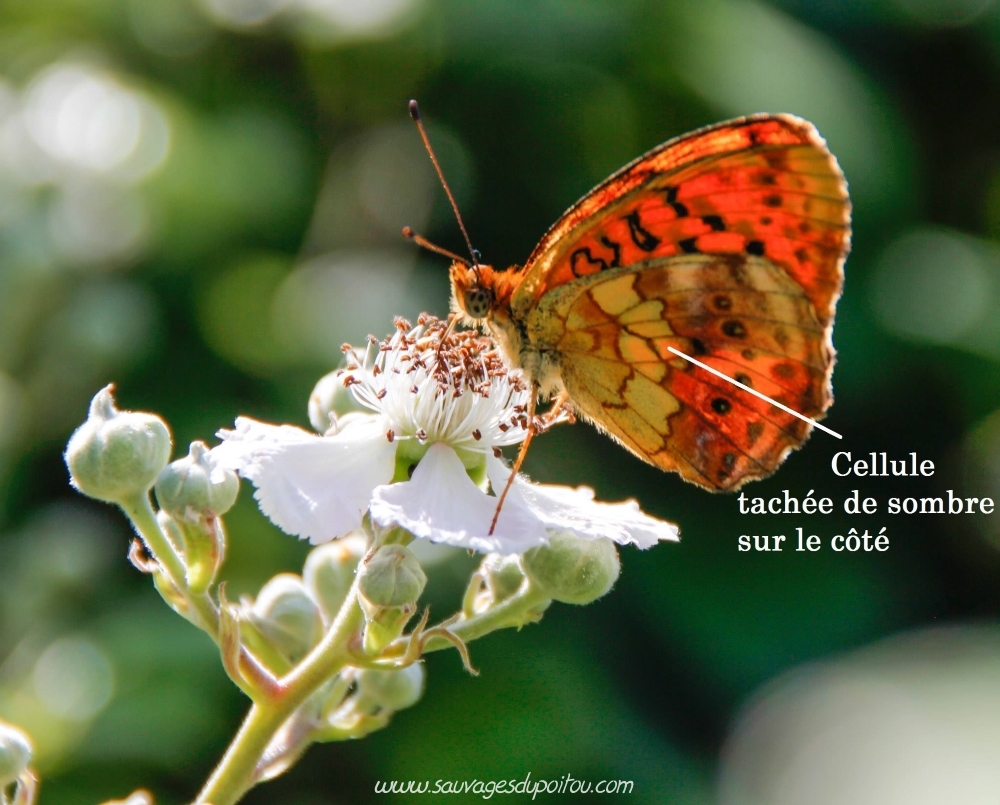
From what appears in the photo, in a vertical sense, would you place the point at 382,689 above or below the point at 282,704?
below

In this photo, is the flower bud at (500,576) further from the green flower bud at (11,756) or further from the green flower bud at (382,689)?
the green flower bud at (11,756)

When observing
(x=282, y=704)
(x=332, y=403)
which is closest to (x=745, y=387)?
(x=332, y=403)

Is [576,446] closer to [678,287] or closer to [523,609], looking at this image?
[678,287]

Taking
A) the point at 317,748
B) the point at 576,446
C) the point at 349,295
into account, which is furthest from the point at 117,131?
the point at 317,748

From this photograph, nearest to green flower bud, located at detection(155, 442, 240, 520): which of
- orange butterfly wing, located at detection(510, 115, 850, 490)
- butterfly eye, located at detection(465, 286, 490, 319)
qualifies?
butterfly eye, located at detection(465, 286, 490, 319)

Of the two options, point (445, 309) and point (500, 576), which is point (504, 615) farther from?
point (445, 309)

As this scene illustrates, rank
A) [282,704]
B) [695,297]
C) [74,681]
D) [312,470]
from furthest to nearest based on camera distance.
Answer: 1. [74,681]
2. [695,297]
3. [312,470]
4. [282,704]
